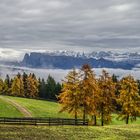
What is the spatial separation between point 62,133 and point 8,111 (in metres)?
40.8

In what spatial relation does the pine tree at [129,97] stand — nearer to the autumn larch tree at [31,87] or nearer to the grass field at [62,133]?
the grass field at [62,133]

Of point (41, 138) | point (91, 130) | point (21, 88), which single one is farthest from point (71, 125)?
point (21, 88)

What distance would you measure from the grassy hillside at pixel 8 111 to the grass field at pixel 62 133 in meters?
29.4

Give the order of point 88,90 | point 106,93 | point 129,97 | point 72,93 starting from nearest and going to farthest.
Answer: point 88,90
point 72,93
point 106,93
point 129,97

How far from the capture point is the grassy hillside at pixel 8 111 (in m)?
99.9

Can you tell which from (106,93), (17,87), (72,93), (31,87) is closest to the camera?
(72,93)

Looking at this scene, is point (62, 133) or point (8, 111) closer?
point (62, 133)

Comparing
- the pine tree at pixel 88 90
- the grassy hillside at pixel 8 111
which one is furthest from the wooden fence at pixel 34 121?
the grassy hillside at pixel 8 111

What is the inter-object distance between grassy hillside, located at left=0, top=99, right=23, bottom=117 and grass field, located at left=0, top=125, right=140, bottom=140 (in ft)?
96.4

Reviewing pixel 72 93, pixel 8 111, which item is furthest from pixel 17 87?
pixel 72 93

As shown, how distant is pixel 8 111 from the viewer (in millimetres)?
103625

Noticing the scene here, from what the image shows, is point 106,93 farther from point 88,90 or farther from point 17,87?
point 17,87

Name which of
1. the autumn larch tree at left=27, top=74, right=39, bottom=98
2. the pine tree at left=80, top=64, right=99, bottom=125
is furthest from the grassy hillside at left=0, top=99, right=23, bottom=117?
the autumn larch tree at left=27, top=74, right=39, bottom=98

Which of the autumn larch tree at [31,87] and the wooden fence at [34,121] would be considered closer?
the wooden fence at [34,121]
